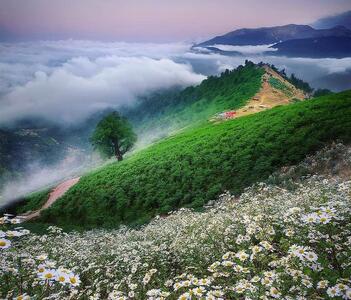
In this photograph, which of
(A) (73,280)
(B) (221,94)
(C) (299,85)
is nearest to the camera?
(A) (73,280)

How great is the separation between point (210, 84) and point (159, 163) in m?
108

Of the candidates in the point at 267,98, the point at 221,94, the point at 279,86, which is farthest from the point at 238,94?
the point at 221,94

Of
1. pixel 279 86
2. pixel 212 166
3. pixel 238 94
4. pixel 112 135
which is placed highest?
pixel 279 86

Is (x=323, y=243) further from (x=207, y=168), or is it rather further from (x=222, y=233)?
(x=207, y=168)

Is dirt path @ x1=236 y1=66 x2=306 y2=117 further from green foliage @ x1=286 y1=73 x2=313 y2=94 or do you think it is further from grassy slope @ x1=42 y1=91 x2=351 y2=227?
grassy slope @ x1=42 y1=91 x2=351 y2=227

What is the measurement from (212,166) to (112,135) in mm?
41168

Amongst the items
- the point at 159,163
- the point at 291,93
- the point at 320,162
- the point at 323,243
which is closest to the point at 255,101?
the point at 291,93

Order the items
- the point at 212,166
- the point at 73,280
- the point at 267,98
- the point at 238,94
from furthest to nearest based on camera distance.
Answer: the point at 238,94
the point at 267,98
the point at 212,166
the point at 73,280

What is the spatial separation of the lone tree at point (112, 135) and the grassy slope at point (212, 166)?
26.6 meters

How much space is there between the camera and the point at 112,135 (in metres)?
70.4

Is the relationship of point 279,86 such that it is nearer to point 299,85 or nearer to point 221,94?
point 221,94

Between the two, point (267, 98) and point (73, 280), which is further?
point (267, 98)

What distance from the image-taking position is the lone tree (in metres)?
70.2

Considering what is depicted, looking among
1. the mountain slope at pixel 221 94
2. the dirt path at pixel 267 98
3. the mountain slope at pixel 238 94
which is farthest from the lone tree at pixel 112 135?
the mountain slope at pixel 221 94
